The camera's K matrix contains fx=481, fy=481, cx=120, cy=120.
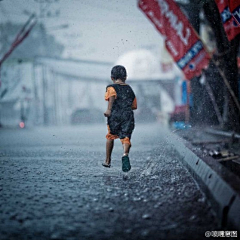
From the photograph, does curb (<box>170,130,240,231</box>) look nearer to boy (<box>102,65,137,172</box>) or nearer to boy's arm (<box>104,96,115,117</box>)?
boy (<box>102,65,137,172</box>)

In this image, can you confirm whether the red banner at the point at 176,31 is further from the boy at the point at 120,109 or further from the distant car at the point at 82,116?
the distant car at the point at 82,116

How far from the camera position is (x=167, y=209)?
4.12 meters

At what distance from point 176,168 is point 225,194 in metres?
3.39

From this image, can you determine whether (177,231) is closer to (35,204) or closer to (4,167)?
(35,204)

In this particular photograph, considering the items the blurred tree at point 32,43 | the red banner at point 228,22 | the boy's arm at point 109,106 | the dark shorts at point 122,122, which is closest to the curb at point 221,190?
the dark shorts at point 122,122

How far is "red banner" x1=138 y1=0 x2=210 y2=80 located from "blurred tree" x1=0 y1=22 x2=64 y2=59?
5044 cm

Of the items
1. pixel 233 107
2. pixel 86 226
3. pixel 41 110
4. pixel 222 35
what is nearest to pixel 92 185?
pixel 86 226

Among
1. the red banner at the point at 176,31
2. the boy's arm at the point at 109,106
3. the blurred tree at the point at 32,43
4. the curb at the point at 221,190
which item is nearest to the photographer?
the curb at the point at 221,190

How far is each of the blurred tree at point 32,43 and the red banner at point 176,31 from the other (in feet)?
165

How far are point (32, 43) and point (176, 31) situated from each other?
59.6 meters

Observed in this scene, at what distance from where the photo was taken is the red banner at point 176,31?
38.0 ft

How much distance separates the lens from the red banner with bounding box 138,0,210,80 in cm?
1159

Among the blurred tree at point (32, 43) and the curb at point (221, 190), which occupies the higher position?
the blurred tree at point (32, 43)

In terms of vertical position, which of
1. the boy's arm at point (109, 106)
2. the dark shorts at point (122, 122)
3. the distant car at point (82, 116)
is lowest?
the distant car at point (82, 116)
